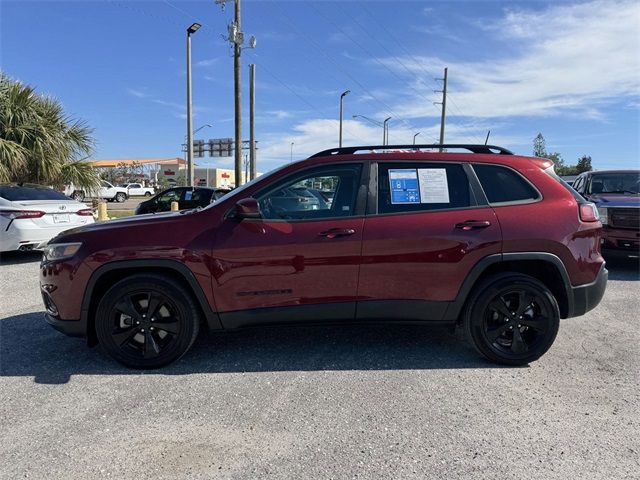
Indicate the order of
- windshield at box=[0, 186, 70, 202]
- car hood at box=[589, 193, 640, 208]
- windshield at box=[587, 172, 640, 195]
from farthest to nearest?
1. windshield at box=[587, 172, 640, 195]
2. windshield at box=[0, 186, 70, 202]
3. car hood at box=[589, 193, 640, 208]

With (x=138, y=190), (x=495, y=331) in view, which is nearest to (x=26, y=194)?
(x=495, y=331)

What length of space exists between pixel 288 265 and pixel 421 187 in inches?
50.4

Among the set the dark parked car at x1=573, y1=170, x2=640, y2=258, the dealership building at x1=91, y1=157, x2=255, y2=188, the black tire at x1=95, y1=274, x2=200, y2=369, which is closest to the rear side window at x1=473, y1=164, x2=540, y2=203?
the black tire at x1=95, y1=274, x2=200, y2=369

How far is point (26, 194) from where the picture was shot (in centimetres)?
839

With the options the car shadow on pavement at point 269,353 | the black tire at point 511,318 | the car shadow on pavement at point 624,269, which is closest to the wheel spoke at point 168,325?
the car shadow on pavement at point 269,353

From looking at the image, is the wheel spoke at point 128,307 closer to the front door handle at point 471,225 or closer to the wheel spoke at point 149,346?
the wheel spoke at point 149,346

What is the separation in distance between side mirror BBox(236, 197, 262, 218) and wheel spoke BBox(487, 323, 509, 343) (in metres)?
2.13

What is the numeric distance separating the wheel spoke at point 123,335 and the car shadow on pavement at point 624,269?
277 inches

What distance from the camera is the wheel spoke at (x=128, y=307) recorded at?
148 inches

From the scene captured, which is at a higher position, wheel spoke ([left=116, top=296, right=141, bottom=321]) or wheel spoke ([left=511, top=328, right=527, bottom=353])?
wheel spoke ([left=116, top=296, right=141, bottom=321])

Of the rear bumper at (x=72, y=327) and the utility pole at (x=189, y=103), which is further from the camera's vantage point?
the utility pole at (x=189, y=103)

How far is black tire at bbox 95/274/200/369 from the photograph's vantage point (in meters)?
3.73

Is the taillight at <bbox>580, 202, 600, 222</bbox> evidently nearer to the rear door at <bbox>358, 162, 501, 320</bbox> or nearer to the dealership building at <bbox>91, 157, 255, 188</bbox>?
the rear door at <bbox>358, 162, 501, 320</bbox>

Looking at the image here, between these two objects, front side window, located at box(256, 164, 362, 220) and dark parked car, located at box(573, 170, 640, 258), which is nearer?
front side window, located at box(256, 164, 362, 220)
